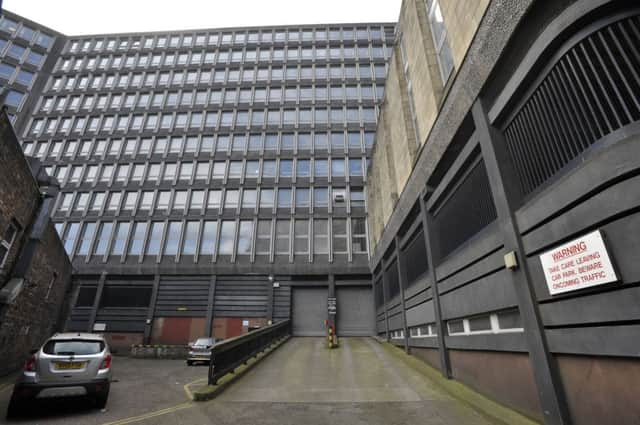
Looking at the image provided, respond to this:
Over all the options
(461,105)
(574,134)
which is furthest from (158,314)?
(574,134)

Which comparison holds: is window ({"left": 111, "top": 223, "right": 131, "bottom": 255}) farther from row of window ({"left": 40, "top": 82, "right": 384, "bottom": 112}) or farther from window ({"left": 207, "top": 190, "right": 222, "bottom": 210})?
row of window ({"left": 40, "top": 82, "right": 384, "bottom": 112})

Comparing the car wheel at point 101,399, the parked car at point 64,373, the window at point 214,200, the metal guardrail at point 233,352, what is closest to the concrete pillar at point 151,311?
the window at point 214,200

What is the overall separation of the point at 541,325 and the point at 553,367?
545 mm

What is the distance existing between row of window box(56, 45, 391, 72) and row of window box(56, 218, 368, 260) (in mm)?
20061

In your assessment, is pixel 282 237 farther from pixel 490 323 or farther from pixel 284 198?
pixel 490 323

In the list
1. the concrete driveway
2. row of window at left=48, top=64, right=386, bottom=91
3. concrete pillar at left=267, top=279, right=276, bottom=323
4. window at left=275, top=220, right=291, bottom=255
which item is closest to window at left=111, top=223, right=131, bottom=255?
concrete pillar at left=267, top=279, right=276, bottom=323

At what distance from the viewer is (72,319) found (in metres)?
23.2

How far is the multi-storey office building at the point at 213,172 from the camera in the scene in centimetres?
2345

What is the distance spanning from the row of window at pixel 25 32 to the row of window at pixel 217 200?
2248 cm

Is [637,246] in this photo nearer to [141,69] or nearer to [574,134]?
[574,134]

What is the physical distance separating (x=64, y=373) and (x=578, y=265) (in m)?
8.86

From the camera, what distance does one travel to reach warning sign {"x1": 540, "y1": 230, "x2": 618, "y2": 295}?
10.6 ft

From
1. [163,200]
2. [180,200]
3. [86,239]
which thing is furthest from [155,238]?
[86,239]

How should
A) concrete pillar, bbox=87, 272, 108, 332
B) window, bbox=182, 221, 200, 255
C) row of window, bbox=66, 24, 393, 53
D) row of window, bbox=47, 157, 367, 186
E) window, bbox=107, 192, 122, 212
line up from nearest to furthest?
concrete pillar, bbox=87, 272, 108, 332 < window, bbox=182, 221, 200, 255 < window, bbox=107, 192, 122, 212 < row of window, bbox=47, 157, 367, 186 < row of window, bbox=66, 24, 393, 53
